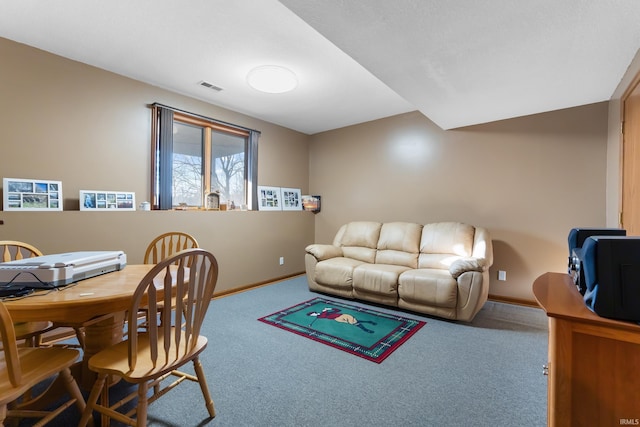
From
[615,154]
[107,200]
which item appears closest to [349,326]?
[107,200]

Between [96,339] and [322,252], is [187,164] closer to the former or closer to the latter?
[322,252]

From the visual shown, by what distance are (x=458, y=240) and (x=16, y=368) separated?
367 centimetres

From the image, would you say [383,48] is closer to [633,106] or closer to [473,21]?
[473,21]

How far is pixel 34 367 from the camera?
47.8 inches

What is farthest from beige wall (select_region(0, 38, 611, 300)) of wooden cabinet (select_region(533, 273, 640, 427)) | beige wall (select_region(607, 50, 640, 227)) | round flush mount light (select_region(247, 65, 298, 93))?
wooden cabinet (select_region(533, 273, 640, 427))

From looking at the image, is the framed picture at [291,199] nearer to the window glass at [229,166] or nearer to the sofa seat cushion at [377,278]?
the window glass at [229,166]

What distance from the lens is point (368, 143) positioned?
469 centimetres

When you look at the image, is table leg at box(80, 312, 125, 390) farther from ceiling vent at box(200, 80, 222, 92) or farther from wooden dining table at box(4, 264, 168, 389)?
ceiling vent at box(200, 80, 222, 92)

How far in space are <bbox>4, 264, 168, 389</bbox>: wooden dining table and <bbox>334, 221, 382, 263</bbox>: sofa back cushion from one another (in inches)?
115

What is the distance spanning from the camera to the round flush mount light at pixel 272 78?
2.72 meters

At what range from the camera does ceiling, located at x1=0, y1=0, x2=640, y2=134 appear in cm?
160

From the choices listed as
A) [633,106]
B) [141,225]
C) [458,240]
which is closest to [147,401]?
[141,225]

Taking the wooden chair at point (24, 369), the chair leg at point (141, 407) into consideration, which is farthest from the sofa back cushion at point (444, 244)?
the wooden chair at point (24, 369)

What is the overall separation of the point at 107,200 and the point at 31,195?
1.80 feet
